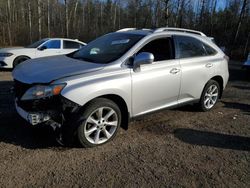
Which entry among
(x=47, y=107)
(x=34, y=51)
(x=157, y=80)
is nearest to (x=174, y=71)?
(x=157, y=80)

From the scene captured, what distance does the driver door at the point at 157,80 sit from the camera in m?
4.18

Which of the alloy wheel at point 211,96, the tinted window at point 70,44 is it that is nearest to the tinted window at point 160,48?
the alloy wheel at point 211,96

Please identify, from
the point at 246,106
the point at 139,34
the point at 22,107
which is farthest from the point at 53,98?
the point at 246,106

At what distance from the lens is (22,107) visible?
3736 millimetres

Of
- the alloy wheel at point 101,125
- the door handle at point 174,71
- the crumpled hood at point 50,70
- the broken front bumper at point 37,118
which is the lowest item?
the alloy wheel at point 101,125

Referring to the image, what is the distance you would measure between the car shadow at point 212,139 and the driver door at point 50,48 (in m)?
7.97

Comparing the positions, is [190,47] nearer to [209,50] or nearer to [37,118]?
[209,50]

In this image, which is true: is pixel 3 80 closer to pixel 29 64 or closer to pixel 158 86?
pixel 29 64

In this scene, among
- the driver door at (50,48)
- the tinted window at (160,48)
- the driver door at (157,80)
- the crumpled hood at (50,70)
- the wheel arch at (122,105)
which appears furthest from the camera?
the driver door at (50,48)

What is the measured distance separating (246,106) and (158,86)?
3.27m

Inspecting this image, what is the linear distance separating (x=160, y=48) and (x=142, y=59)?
811 mm

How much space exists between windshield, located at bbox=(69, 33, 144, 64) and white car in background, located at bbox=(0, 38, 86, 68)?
6.25 metres

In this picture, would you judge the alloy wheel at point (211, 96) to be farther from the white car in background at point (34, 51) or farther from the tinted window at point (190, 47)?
the white car in background at point (34, 51)

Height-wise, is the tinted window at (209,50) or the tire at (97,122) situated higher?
the tinted window at (209,50)
